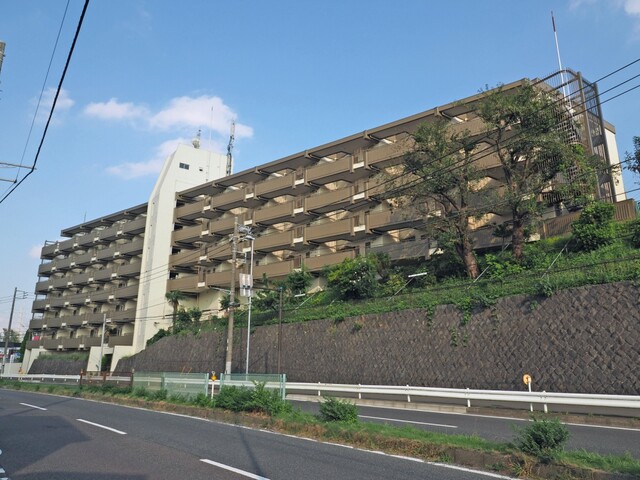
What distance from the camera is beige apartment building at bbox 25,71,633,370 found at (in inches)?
1161

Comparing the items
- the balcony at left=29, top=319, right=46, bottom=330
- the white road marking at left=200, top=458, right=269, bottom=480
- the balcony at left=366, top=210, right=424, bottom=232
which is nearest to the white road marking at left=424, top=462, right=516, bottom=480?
the white road marking at left=200, top=458, right=269, bottom=480

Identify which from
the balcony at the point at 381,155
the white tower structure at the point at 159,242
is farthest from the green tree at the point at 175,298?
the balcony at the point at 381,155

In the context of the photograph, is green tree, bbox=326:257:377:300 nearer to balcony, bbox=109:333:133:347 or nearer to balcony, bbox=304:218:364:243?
balcony, bbox=304:218:364:243

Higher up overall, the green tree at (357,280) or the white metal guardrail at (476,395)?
the green tree at (357,280)

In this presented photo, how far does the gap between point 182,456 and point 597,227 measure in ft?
67.1

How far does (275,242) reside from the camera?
38.2m

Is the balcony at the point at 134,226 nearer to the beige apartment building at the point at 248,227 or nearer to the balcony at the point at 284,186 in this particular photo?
the beige apartment building at the point at 248,227

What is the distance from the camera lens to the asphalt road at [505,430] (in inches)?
333

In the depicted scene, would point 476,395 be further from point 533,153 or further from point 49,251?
point 49,251

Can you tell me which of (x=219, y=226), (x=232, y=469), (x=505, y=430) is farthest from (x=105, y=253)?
(x=232, y=469)

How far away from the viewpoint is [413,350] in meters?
21.5

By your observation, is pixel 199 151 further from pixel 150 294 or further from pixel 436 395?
pixel 436 395

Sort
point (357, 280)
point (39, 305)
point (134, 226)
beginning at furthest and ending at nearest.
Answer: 1. point (39, 305)
2. point (134, 226)
3. point (357, 280)

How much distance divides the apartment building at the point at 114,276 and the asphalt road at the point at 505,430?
1423 inches
